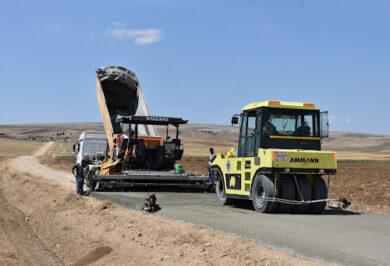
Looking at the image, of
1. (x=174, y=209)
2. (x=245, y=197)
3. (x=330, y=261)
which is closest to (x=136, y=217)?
(x=174, y=209)

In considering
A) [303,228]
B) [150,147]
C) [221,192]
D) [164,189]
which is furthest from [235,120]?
[150,147]

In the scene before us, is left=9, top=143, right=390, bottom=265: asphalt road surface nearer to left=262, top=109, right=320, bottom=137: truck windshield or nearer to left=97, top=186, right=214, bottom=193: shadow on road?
left=262, top=109, right=320, bottom=137: truck windshield

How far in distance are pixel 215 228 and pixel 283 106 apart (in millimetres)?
4445

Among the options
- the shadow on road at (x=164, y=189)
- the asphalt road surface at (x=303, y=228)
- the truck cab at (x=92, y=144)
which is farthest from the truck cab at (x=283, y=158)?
the truck cab at (x=92, y=144)

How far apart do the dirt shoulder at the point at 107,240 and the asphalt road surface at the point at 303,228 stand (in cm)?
53

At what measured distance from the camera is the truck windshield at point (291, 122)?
15.2 metres

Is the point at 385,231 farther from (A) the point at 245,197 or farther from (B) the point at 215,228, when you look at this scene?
(A) the point at 245,197

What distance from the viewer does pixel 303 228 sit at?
12.1 metres

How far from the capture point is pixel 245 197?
1577 centimetres

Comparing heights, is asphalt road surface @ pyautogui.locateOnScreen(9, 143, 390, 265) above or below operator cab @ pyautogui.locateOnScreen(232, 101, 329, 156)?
below

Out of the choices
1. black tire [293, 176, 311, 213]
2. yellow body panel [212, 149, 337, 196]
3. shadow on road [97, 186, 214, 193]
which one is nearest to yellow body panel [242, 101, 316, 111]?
yellow body panel [212, 149, 337, 196]

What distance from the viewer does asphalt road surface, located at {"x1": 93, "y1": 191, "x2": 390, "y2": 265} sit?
939cm

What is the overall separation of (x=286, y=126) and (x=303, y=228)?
3.91m

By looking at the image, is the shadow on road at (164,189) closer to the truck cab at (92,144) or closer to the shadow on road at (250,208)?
the shadow on road at (250,208)
